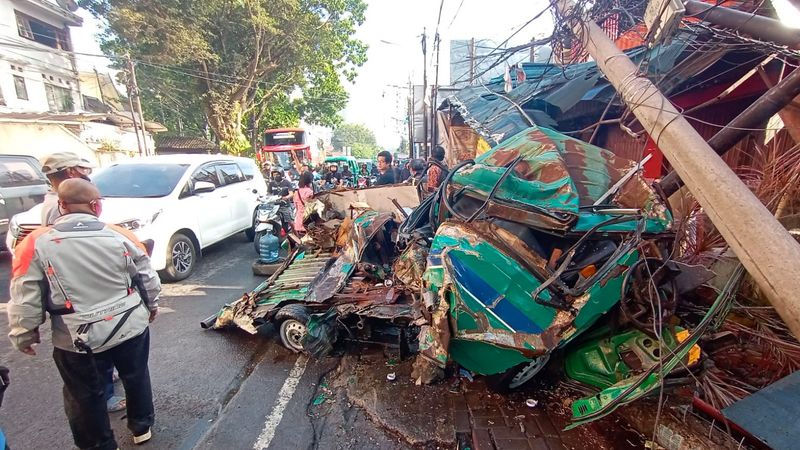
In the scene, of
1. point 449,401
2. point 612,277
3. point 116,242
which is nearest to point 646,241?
point 612,277

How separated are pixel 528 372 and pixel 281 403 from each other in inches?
76.6

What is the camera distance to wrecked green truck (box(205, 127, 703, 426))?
223 cm

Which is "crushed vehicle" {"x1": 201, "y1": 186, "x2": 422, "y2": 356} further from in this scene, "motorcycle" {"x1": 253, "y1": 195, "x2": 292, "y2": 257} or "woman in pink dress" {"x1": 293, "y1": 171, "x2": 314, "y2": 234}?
"motorcycle" {"x1": 253, "y1": 195, "x2": 292, "y2": 257}

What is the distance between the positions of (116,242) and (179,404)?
1.50 metres

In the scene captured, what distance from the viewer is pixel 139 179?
232 inches

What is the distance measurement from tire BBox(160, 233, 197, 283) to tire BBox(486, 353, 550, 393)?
4975 mm

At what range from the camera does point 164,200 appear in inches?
220

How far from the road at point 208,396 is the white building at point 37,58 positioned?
17.9 metres

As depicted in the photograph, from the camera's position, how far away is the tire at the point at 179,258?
559 centimetres

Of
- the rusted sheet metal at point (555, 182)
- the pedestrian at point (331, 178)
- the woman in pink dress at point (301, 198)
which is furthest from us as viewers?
the pedestrian at point (331, 178)

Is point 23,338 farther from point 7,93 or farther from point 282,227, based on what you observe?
point 7,93

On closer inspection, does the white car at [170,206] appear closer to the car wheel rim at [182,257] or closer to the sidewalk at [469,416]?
the car wheel rim at [182,257]

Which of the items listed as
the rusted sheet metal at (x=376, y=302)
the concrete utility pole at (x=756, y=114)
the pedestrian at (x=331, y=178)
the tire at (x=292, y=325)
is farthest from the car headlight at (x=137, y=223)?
the concrete utility pole at (x=756, y=114)

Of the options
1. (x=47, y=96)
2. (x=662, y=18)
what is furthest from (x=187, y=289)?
(x=47, y=96)
